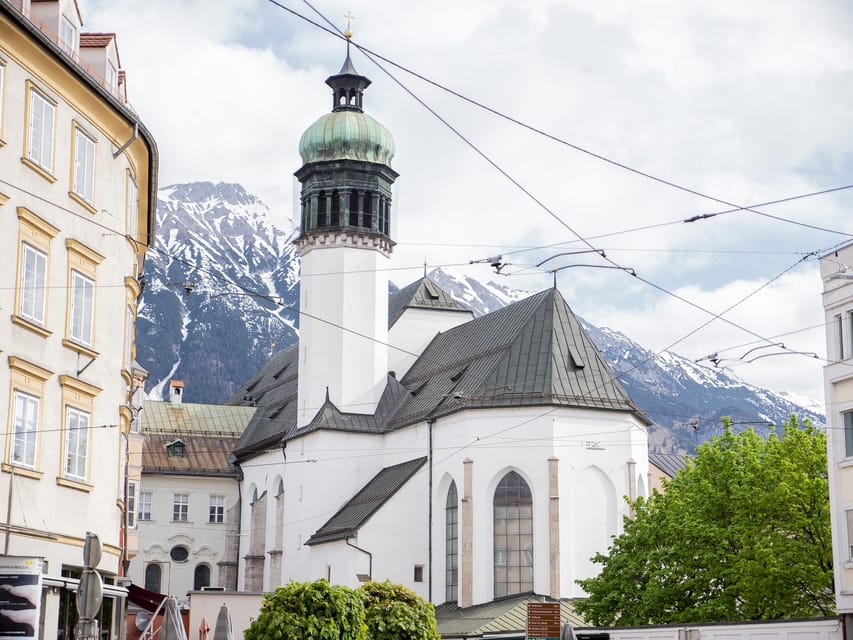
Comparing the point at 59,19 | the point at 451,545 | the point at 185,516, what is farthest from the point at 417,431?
the point at 59,19

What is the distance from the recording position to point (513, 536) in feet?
180

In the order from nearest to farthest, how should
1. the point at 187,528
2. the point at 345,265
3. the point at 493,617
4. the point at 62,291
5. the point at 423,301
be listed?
the point at 62,291, the point at 493,617, the point at 345,265, the point at 423,301, the point at 187,528

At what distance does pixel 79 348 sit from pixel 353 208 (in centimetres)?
4095

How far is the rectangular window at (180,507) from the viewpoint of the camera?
78.1m

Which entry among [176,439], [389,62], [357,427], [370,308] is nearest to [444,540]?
[357,427]

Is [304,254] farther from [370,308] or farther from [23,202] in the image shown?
[23,202]

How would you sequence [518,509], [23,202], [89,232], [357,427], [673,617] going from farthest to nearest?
1. [357,427]
2. [518,509]
3. [673,617]
4. [89,232]
5. [23,202]

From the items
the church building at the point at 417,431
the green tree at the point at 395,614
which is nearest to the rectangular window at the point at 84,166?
the green tree at the point at 395,614

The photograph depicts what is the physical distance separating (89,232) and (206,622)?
19.8 metres

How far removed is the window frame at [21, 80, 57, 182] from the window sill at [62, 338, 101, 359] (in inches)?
117

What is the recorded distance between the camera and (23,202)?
23.4 metres

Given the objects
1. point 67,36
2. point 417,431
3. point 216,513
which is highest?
point 67,36

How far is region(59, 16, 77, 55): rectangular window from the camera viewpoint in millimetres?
25359

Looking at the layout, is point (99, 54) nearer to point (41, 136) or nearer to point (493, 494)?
point (41, 136)
